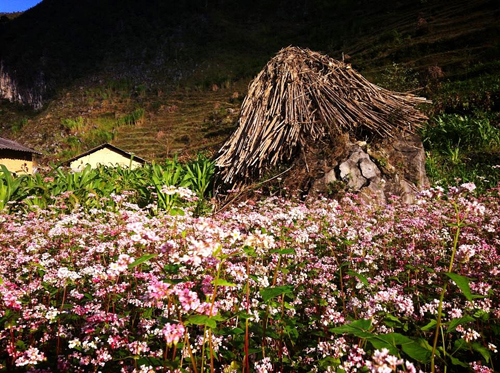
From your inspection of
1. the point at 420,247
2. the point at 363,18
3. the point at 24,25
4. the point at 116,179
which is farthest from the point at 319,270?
the point at 24,25

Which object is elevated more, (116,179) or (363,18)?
(363,18)

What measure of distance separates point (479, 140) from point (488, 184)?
9.94 ft

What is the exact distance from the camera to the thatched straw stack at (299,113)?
22.3ft

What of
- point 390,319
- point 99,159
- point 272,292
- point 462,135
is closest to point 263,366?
point 272,292

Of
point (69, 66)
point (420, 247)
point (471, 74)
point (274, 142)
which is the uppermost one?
point (69, 66)

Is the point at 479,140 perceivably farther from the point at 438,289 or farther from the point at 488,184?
the point at 438,289

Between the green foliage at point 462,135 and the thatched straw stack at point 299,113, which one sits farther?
the green foliage at point 462,135

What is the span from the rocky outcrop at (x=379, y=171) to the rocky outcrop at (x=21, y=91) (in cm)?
3914

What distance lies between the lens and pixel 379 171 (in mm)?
6363

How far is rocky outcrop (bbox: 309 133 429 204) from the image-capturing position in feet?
20.0

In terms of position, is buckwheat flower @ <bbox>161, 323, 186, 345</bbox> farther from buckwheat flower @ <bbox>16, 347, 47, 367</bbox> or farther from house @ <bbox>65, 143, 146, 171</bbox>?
house @ <bbox>65, 143, 146, 171</bbox>

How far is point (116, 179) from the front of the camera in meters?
7.80

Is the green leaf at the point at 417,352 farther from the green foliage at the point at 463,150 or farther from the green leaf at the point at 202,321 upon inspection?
the green foliage at the point at 463,150

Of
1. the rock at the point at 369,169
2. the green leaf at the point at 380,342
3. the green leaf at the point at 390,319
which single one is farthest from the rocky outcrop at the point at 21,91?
the green leaf at the point at 380,342
